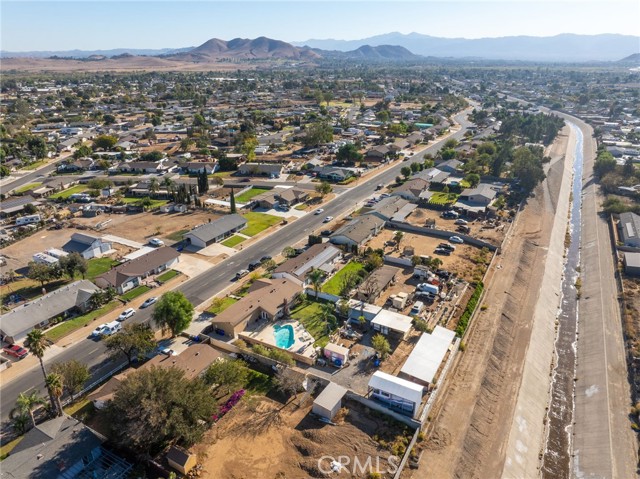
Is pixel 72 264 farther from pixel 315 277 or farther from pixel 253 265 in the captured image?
pixel 315 277

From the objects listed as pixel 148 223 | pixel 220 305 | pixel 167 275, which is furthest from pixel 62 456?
pixel 148 223

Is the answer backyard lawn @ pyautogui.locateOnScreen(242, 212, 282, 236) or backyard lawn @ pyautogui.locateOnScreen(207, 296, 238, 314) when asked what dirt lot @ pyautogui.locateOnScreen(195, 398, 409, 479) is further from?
backyard lawn @ pyautogui.locateOnScreen(242, 212, 282, 236)

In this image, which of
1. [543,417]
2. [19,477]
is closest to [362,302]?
[543,417]

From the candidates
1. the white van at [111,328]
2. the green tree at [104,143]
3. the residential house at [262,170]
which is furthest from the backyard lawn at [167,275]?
the green tree at [104,143]

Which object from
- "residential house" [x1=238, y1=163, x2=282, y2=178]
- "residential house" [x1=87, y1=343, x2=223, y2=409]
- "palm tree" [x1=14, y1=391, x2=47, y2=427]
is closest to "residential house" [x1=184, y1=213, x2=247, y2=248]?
"residential house" [x1=87, y1=343, x2=223, y2=409]

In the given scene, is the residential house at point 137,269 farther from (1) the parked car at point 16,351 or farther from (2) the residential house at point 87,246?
(1) the parked car at point 16,351

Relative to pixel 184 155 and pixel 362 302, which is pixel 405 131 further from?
pixel 362 302
